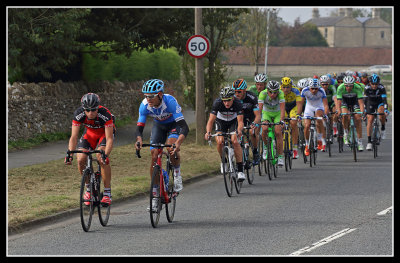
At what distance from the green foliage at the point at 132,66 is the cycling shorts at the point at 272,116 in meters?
11.8

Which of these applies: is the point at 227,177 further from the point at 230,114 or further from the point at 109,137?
the point at 109,137

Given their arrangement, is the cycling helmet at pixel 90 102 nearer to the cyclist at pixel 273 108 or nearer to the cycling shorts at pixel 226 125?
the cycling shorts at pixel 226 125

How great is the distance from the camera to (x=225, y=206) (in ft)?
42.9

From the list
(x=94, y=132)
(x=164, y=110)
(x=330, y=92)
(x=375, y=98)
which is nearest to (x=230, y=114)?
(x=164, y=110)

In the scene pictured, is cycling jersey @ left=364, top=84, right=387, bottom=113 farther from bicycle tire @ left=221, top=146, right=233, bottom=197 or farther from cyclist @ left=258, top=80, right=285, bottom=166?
bicycle tire @ left=221, top=146, right=233, bottom=197

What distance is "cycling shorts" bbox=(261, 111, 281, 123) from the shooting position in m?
17.5

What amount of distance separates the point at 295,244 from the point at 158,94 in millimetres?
2871

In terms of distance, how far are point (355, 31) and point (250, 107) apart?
472 ft

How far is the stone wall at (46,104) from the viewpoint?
22625 mm

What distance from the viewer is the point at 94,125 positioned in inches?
435

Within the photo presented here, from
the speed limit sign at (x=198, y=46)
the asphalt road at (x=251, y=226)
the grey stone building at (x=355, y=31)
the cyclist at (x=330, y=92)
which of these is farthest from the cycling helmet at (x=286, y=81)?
the grey stone building at (x=355, y=31)

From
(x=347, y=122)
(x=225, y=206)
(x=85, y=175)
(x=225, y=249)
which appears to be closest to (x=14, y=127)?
(x=347, y=122)

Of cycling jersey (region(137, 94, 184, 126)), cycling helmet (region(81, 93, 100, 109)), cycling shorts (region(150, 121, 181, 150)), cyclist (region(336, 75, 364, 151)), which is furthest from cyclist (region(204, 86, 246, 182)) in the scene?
cyclist (region(336, 75, 364, 151))

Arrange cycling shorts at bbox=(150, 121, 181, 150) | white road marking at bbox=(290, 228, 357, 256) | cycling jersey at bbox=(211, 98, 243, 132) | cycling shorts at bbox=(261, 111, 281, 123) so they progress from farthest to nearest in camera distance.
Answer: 1. cycling shorts at bbox=(261, 111, 281, 123)
2. cycling jersey at bbox=(211, 98, 243, 132)
3. cycling shorts at bbox=(150, 121, 181, 150)
4. white road marking at bbox=(290, 228, 357, 256)
